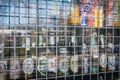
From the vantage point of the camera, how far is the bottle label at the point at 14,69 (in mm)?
9383

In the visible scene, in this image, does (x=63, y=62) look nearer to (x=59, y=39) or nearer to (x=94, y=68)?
(x=59, y=39)

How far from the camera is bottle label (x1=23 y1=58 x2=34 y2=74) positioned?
31.5 feet

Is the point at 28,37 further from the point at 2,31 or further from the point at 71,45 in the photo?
the point at 71,45

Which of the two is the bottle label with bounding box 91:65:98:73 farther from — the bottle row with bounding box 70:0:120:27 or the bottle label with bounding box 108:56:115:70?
the bottle row with bounding box 70:0:120:27

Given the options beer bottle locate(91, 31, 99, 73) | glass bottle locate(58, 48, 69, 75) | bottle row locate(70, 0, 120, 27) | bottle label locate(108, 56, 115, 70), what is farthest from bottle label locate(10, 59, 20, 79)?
bottle label locate(108, 56, 115, 70)

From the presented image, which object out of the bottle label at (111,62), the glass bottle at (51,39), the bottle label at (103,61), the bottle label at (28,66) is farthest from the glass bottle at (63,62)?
the bottle label at (111,62)

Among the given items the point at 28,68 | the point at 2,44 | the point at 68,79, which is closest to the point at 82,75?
the point at 68,79

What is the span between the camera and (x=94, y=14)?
10.9 metres

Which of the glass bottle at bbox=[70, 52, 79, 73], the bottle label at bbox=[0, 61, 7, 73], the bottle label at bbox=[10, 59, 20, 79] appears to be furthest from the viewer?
the glass bottle at bbox=[70, 52, 79, 73]

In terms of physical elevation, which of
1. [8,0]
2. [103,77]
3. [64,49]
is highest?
[8,0]

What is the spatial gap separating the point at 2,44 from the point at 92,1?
347cm

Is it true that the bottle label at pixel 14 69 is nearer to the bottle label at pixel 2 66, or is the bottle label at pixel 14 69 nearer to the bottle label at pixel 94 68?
the bottle label at pixel 2 66

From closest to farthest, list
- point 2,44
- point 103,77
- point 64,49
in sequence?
1. point 2,44
2. point 64,49
3. point 103,77

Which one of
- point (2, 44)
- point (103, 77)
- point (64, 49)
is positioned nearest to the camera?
point (2, 44)
